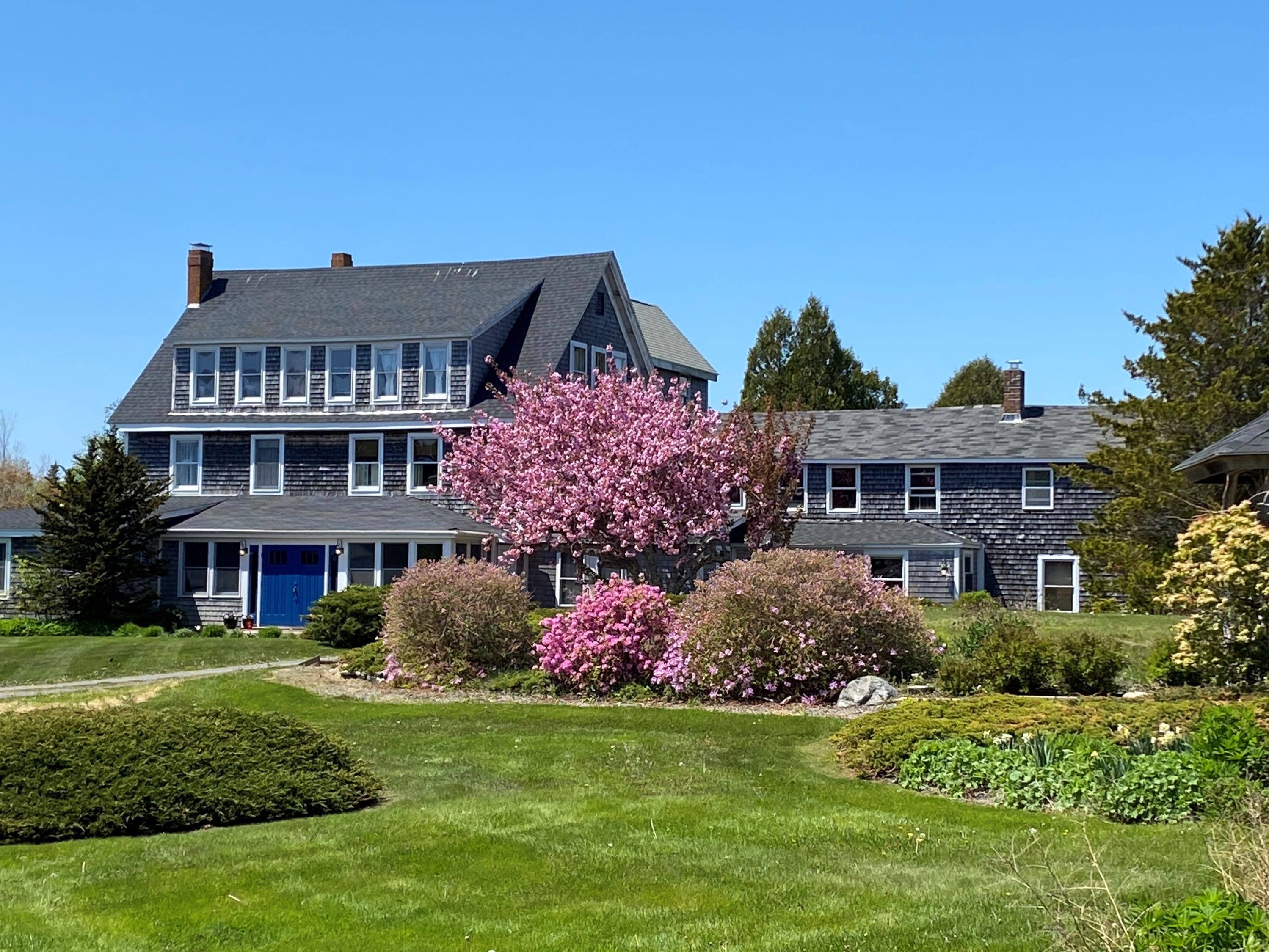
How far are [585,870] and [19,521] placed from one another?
121 ft

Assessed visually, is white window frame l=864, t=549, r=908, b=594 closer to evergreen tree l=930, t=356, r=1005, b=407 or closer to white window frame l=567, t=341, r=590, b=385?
white window frame l=567, t=341, r=590, b=385

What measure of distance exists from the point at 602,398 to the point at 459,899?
69.4 feet

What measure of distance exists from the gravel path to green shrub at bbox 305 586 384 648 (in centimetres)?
179

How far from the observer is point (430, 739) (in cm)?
1656

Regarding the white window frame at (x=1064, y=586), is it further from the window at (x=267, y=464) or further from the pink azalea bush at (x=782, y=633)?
the pink azalea bush at (x=782, y=633)

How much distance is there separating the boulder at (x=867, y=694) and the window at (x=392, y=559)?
69.4 ft

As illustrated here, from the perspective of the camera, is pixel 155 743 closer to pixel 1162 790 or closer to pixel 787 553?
pixel 1162 790

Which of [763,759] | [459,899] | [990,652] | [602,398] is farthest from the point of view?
[602,398]

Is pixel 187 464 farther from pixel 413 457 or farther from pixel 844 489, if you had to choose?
pixel 844 489

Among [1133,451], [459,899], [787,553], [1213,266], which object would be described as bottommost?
[459,899]

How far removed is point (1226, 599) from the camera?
1720 cm

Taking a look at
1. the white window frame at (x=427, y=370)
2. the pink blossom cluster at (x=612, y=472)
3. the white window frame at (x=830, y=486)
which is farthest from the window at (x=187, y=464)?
the white window frame at (x=830, y=486)

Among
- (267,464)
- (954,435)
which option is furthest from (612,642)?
(954,435)

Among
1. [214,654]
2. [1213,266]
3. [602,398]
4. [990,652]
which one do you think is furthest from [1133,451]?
[214,654]
